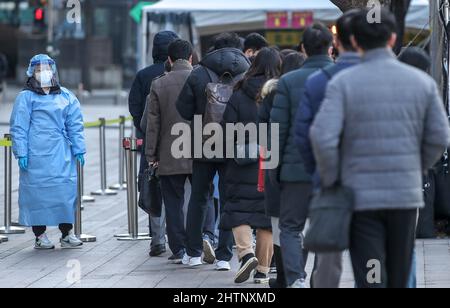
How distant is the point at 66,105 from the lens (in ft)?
37.7

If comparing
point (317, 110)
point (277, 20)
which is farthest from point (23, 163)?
point (277, 20)

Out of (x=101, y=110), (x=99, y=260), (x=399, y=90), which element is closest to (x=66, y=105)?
A: (x=99, y=260)

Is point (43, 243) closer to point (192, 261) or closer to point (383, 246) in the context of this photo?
point (192, 261)

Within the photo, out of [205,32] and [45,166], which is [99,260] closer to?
[45,166]

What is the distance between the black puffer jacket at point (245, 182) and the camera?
9.40m

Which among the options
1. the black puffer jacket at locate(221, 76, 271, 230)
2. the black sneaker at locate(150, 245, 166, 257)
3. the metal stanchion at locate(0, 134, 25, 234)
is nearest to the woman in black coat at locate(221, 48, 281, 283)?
the black puffer jacket at locate(221, 76, 271, 230)

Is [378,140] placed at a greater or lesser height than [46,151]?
greater

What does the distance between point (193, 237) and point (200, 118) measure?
981 mm

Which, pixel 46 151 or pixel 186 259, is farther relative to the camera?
pixel 46 151

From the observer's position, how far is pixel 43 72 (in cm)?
1144

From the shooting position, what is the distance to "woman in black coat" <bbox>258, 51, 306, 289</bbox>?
8.49 metres

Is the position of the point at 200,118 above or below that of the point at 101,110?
above

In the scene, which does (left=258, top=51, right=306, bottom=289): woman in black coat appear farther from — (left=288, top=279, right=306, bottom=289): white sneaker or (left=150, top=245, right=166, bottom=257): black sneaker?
(left=150, top=245, right=166, bottom=257): black sneaker

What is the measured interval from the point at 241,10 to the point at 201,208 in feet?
37.6
